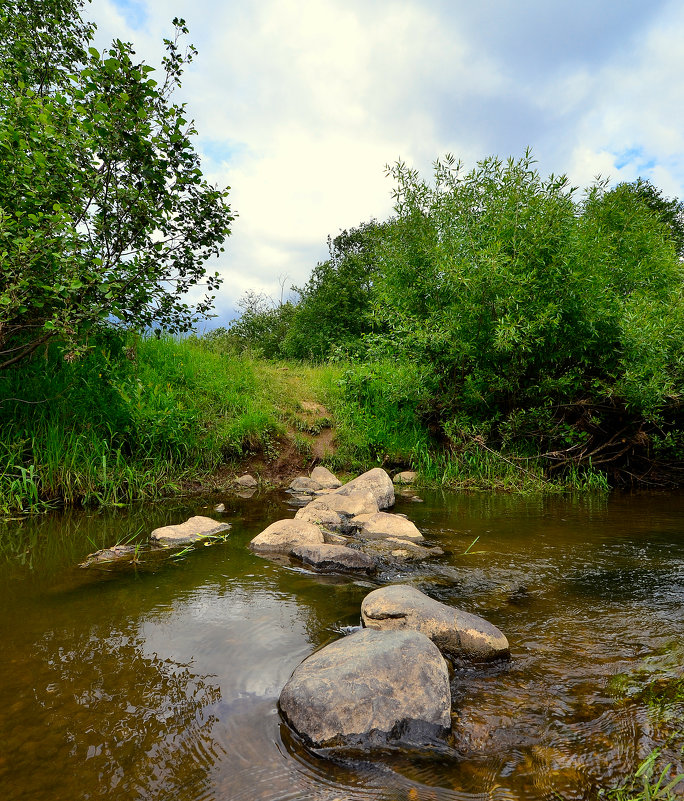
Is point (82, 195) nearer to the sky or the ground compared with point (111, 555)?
nearer to the sky

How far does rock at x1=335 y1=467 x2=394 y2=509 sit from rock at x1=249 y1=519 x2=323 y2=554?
204 centimetres

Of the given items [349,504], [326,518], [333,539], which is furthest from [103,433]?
[333,539]

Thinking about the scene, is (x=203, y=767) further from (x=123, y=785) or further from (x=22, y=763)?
(x=22, y=763)

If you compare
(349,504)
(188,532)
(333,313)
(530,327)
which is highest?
(333,313)

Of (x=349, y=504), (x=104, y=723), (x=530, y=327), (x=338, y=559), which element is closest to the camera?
(x=104, y=723)

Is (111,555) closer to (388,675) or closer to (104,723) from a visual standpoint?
(104,723)

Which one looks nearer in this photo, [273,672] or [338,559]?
[273,672]

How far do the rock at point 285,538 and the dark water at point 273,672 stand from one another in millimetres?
244

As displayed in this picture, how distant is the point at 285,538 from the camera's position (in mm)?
5207

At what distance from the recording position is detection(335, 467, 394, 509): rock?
23.7ft

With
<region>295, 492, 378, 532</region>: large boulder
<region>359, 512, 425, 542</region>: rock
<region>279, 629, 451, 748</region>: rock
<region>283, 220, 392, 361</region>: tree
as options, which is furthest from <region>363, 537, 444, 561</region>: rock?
<region>283, 220, 392, 361</region>: tree

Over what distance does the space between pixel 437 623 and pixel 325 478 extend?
229 inches

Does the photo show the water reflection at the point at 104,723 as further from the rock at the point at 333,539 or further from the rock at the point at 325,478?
the rock at the point at 325,478

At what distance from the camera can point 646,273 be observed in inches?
397
